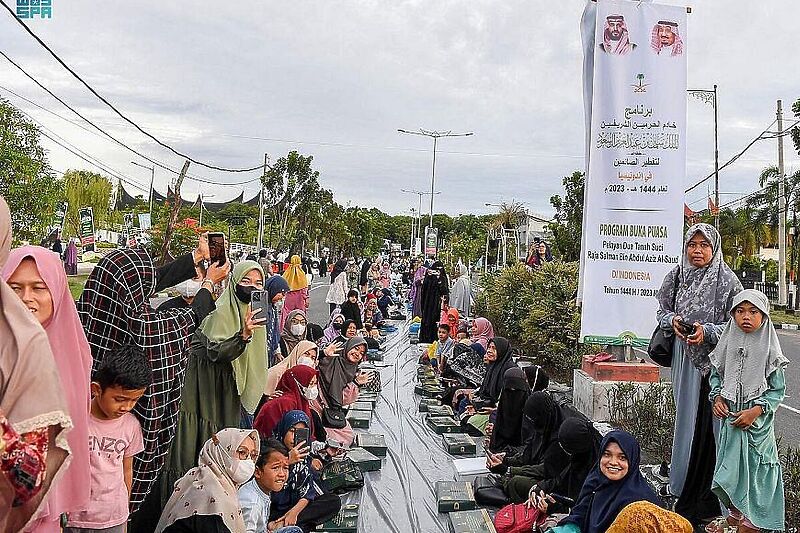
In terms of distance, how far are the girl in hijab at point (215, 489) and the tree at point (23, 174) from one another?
853cm

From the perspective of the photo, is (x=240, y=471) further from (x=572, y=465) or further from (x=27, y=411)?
(x=572, y=465)

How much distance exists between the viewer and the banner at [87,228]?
21.6 metres

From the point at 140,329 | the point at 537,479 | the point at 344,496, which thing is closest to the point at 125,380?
the point at 140,329

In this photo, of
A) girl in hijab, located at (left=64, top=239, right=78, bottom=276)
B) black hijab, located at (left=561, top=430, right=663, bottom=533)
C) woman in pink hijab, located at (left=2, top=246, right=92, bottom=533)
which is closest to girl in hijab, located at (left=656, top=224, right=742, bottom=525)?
black hijab, located at (left=561, top=430, right=663, bottom=533)

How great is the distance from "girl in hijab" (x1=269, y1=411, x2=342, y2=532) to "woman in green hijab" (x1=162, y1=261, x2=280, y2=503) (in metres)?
0.29

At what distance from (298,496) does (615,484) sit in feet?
5.27

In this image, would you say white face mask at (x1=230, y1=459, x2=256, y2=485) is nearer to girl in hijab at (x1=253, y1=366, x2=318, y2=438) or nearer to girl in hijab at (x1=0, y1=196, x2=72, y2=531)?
girl in hijab at (x1=253, y1=366, x2=318, y2=438)

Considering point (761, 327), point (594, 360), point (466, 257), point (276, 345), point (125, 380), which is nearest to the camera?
point (125, 380)

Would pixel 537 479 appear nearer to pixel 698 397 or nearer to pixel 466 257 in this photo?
pixel 698 397

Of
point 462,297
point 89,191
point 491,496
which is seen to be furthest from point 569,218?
point 89,191

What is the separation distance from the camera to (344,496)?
4.24 metres

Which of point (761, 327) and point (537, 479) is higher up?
point (761, 327)

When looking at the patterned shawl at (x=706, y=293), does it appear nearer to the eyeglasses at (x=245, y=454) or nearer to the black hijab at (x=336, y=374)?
the eyeglasses at (x=245, y=454)

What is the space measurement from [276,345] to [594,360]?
9.10 feet
